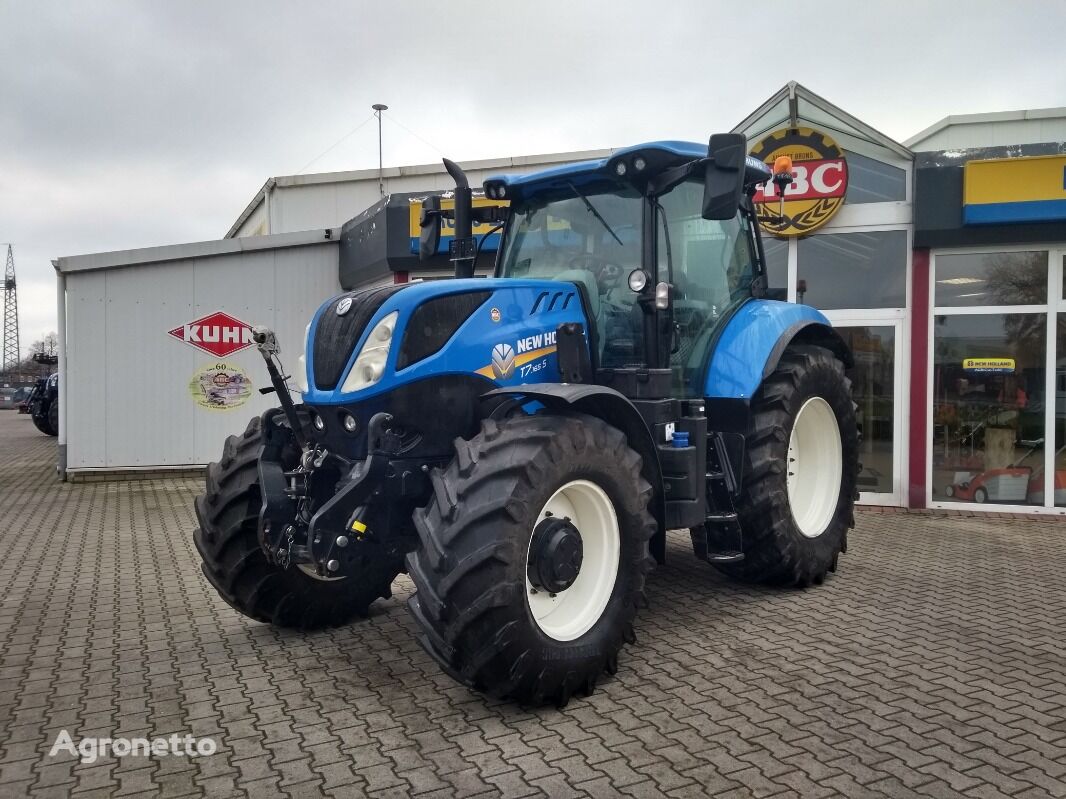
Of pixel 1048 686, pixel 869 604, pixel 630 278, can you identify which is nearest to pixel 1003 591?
pixel 869 604

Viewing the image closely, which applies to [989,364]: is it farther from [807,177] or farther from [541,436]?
[541,436]

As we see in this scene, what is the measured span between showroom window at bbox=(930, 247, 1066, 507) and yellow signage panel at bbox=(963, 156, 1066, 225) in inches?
19.6

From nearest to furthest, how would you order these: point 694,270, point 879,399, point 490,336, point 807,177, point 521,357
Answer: point 490,336, point 521,357, point 694,270, point 807,177, point 879,399

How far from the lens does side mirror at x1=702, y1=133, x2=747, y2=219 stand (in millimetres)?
4312

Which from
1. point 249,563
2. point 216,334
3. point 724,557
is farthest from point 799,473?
point 216,334

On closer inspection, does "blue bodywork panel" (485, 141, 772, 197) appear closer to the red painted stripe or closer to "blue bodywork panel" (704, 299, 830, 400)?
"blue bodywork panel" (704, 299, 830, 400)

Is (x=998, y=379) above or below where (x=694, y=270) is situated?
below

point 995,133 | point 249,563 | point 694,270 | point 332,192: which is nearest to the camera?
point 249,563

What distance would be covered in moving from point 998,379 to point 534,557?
22.1ft

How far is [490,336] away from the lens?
163 inches

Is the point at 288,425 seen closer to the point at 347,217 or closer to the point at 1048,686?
the point at 1048,686

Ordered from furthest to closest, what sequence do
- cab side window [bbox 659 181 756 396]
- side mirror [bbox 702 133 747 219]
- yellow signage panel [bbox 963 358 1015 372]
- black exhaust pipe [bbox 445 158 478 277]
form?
yellow signage panel [bbox 963 358 1015 372] → black exhaust pipe [bbox 445 158 478 277] → cab side window [bbox 659 181 756 396] → side mirror [bbox 702 133 747 219]

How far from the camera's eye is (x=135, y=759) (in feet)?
10.7

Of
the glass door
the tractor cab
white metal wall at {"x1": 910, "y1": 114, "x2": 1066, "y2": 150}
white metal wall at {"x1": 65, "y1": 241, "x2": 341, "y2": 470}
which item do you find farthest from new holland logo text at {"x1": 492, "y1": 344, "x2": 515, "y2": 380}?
white metal wall at {"x1": 910, "y1": 114, "x2": 1066, "y2": 150}
